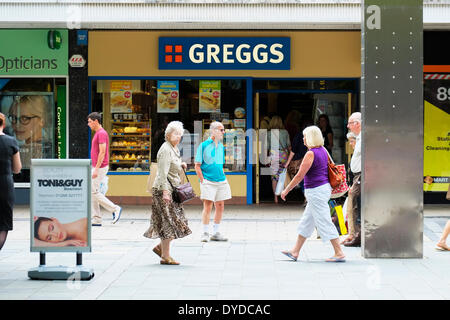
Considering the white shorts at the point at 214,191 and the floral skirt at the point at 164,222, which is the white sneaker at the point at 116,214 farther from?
the floral skirt at the point at 164,222

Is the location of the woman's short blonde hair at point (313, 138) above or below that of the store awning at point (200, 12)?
below

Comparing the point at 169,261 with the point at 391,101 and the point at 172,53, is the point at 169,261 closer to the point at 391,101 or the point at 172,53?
the point at 391,101

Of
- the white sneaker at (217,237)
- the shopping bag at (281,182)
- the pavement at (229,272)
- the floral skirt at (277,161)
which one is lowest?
the pavement at (229,272)

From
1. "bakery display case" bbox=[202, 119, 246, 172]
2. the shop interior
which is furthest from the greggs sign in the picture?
"bakery display case" bbox=[202, 119, 246, 172]

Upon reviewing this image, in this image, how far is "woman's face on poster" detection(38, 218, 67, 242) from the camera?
25.9 feet

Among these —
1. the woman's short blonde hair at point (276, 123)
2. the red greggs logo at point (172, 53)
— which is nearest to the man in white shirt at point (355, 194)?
the woman's short blonde hair at point (276, 123)

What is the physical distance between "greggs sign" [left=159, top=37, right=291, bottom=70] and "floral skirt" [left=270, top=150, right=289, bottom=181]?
1758mm

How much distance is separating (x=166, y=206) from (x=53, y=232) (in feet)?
4.63

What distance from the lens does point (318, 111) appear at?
52.4ft

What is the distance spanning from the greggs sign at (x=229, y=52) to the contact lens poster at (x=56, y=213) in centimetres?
770

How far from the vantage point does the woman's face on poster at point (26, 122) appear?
1577cm
